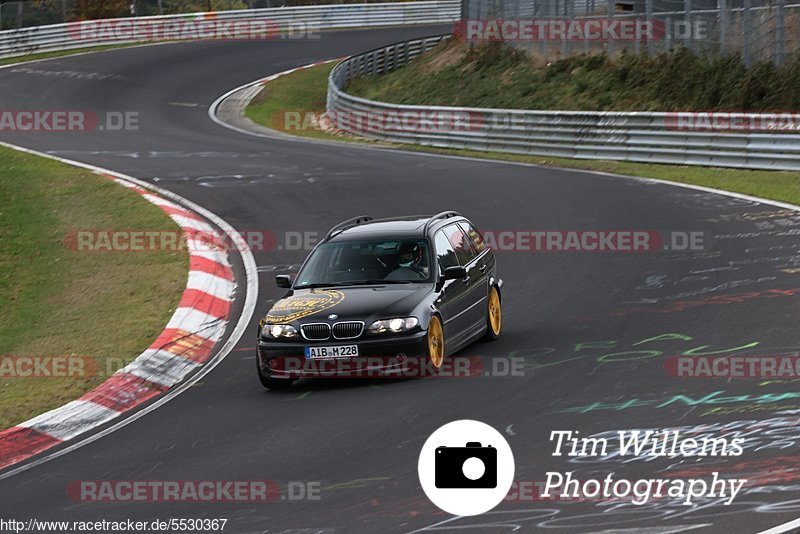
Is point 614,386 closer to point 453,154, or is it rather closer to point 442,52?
point 453,154

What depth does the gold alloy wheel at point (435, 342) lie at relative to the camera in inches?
446

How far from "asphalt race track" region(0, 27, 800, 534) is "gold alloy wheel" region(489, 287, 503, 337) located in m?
0.24

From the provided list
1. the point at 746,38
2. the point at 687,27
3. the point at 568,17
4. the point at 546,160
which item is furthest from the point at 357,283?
the point at 568,17

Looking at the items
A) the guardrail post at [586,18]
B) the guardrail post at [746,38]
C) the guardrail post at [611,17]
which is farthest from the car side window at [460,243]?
the guardrail post at [586,18]

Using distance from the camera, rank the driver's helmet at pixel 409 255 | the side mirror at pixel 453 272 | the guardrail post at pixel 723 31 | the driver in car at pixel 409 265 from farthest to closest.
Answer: the guardrail post at pixel 723 31, the driver's helmet at pixel 409 255, the driver in car at pixel 409 265, the side mirror at pixel 453 272

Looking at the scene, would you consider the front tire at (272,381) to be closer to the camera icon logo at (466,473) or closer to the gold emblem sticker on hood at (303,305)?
the gold emblem sticker on hood at (303,305)

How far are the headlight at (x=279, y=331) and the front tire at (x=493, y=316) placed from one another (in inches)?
97.1

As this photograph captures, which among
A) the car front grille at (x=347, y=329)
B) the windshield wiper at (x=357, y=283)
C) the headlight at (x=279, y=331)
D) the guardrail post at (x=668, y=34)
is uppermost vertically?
the guardrail post at (x=668, y=34)

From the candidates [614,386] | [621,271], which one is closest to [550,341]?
[614,386]

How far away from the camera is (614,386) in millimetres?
10328

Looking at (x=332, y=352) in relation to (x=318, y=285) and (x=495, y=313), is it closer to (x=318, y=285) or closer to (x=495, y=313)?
(x=318, y=285)

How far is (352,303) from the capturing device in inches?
452

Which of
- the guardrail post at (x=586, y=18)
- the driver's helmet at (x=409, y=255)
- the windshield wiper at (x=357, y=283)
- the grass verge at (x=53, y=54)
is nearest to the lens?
the windshield wiper at (x=357, y=283)

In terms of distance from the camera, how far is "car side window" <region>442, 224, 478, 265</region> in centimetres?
1304
